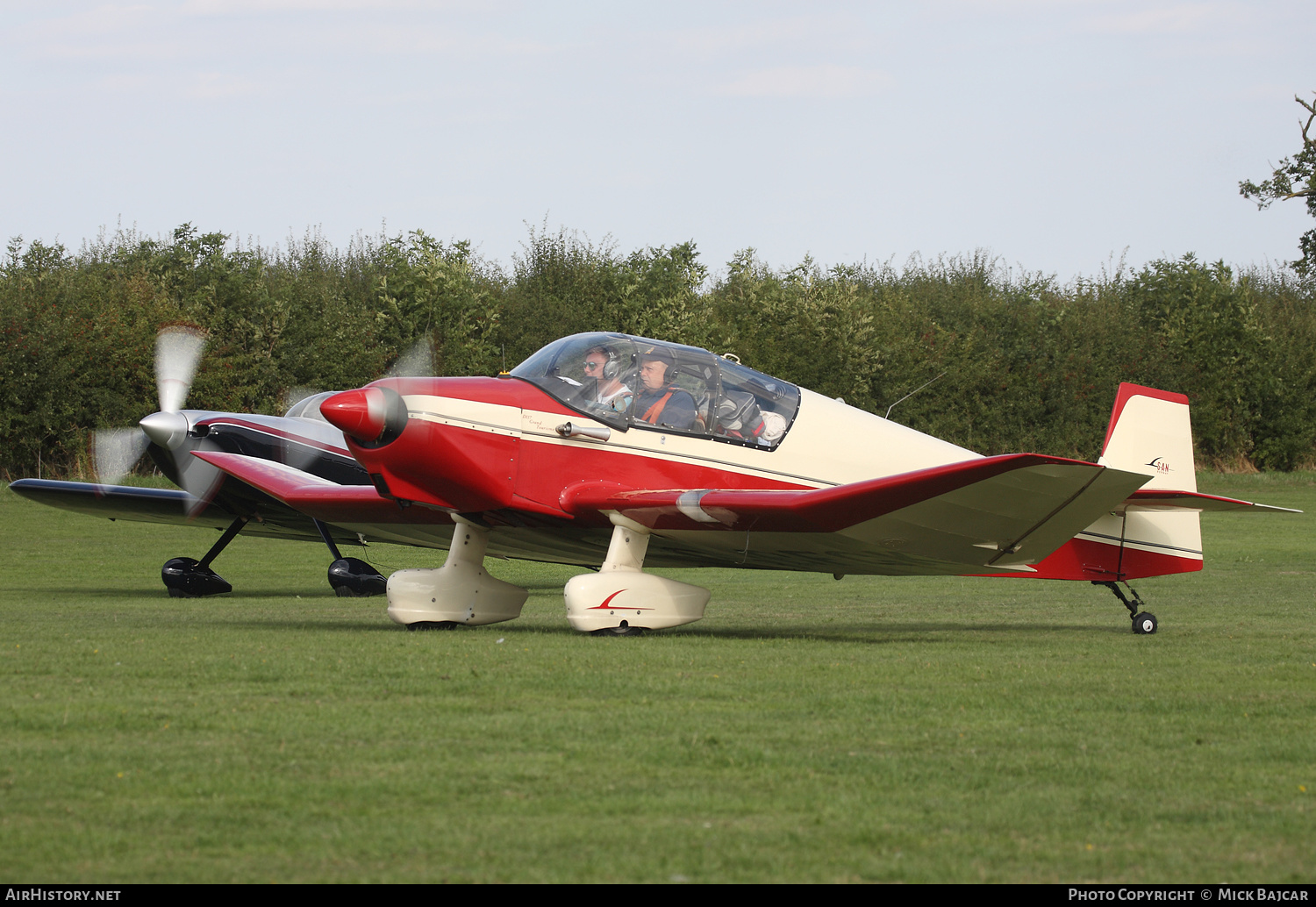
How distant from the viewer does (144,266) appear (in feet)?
178

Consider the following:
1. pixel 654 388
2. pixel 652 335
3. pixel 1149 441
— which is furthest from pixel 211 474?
pixel 652 335

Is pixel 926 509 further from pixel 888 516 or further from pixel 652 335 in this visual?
pixel 652 335

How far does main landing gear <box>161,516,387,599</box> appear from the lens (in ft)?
58.3

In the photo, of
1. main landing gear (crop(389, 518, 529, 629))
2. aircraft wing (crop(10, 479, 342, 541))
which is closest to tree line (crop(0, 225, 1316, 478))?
aircraft wing (crop(10, 479, 342, 541))

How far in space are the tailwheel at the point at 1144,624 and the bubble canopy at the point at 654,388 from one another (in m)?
3.92

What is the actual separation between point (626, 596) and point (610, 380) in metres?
1.89

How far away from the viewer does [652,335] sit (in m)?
51.3

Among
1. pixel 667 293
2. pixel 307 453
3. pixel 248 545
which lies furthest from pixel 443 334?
pixel 307 453

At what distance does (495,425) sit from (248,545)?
77.3 feet

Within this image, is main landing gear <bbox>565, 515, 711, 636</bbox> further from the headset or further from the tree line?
the tree line

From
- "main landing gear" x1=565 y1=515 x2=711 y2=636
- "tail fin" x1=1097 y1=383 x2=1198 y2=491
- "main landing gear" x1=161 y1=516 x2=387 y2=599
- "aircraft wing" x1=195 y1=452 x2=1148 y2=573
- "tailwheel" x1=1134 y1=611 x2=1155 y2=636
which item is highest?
"tail fin" x1=1097 y1=383 x2=1198 y2=491

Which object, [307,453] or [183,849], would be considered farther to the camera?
[307,453]

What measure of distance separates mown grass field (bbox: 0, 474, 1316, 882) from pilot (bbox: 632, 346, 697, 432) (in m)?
1.85
